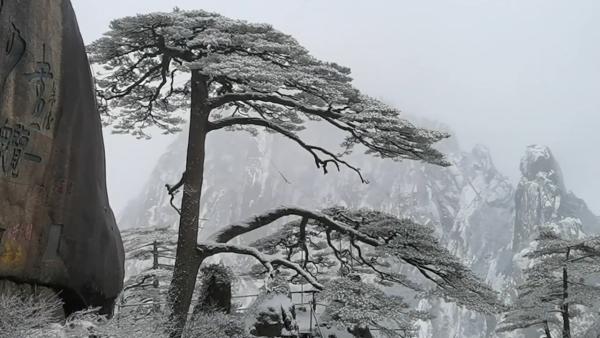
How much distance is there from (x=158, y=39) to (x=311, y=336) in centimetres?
706

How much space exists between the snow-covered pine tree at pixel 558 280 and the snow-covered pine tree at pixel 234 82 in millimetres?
6883

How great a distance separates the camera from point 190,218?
979cm

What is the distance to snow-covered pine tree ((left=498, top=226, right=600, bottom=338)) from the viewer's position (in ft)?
44.9

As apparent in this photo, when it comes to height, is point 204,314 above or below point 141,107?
below

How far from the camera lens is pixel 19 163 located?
216 inches

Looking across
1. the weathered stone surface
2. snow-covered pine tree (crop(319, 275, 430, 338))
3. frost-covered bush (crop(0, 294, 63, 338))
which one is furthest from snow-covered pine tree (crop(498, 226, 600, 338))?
frost-covered bush (crop(0, 294, 63, 338))

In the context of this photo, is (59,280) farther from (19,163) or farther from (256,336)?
(256,336)

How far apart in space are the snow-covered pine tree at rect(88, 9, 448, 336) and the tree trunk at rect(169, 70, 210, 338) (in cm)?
2

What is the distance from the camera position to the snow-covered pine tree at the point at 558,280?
44.9 ft

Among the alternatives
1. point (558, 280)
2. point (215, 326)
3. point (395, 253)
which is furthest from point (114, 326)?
point (558, 280)

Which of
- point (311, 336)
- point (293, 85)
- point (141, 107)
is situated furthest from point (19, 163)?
point (311, 336)

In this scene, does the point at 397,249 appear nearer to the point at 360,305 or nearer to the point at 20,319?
the point at 360,305

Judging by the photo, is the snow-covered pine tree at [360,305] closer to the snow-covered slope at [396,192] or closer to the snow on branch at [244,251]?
the snow on branch at [244,251]

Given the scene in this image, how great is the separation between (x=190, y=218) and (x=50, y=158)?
4.09 metres
